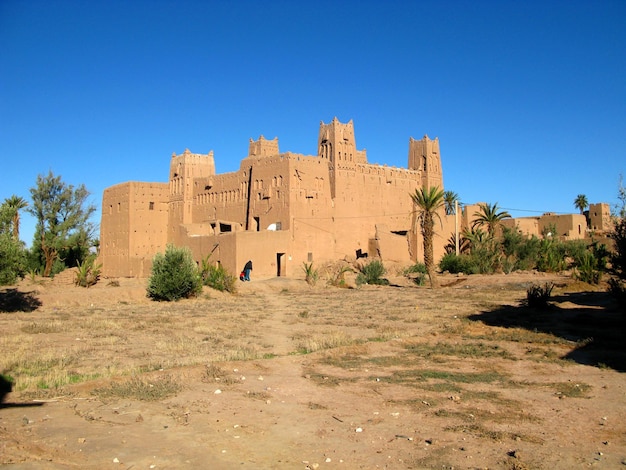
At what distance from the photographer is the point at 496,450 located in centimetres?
627

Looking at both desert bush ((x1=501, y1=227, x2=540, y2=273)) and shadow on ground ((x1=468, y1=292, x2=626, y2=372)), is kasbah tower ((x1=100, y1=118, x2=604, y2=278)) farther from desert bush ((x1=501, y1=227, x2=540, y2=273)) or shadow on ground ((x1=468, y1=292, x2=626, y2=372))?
shadow on ground ((x1=468, y1=292, x2=626, y2=372))

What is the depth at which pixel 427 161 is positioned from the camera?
151 feet

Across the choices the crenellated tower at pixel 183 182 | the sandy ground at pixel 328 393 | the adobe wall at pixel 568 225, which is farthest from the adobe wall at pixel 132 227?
the adobe wall at pixel 568 225

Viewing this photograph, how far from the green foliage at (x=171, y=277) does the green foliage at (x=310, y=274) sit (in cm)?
994

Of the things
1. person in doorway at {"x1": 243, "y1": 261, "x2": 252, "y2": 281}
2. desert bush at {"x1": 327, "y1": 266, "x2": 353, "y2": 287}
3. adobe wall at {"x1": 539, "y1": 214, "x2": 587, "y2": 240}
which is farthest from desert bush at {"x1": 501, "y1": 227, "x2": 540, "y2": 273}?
person in doorway at {"x1": 243, "y1": 261, "x2": 252, "y2": 281}

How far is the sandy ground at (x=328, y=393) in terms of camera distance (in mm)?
6184

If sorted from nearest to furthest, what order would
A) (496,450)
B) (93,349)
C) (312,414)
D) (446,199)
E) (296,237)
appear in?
(496,450) → (312,414) → (93,349) → (296,237) → (446,199)

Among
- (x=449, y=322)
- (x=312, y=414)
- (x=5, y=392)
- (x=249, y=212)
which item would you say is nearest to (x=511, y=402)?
(x=312, y=414)

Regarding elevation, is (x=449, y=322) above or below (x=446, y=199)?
below

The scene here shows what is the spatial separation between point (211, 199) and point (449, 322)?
1139 inches

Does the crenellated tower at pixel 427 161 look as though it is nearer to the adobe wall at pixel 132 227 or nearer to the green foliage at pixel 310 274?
the green foliage at pixel 310 274

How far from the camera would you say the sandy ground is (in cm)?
618

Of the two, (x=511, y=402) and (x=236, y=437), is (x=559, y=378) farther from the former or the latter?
(x=236, y=437)

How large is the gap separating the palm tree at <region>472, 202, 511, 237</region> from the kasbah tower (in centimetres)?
292
